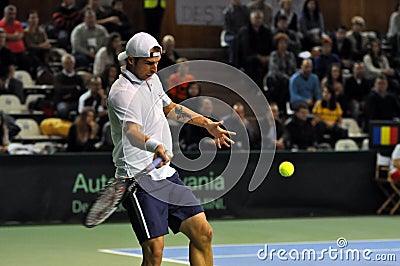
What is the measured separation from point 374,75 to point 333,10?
3227 mm

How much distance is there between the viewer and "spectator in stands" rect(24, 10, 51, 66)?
16.7 metres

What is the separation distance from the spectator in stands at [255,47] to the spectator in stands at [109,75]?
2910mm

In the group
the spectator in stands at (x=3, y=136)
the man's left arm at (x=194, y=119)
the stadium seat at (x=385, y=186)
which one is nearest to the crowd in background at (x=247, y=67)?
the spectator in stands at (x=3, y=136)

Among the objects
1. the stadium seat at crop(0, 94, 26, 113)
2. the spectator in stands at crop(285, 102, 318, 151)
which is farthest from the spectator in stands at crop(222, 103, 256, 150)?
the stadium seat at crop(0, 94, 26, 113)

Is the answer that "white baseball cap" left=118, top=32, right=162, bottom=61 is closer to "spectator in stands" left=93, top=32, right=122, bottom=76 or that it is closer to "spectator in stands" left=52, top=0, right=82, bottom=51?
"spectator in stands" left=93, top=32, right=122, bottom=76

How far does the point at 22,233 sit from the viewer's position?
12.6 meters

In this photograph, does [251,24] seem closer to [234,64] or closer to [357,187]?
[234,64]

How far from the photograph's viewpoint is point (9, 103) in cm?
1574

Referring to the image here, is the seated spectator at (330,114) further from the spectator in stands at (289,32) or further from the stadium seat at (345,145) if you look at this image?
the spectator in stands at (289,32)

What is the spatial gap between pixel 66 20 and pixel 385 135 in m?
6.43

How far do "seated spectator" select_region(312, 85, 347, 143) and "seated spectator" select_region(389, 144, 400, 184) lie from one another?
1.79 metres

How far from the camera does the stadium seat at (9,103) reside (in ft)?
51.4

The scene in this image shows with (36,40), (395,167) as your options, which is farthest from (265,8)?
(395,167)

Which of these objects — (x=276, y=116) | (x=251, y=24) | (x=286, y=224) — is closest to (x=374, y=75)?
(x=251, y=24)
